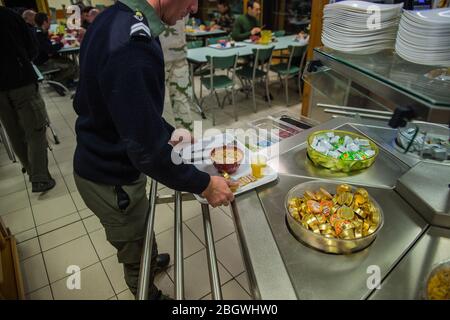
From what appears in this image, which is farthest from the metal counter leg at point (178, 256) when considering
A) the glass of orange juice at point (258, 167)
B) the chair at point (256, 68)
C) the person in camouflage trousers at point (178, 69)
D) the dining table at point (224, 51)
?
the chair at point (256, 68)

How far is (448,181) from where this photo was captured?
101 cm

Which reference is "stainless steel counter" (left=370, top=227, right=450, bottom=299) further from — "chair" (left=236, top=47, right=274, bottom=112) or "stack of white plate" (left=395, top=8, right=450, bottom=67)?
"chair" (left=236, top=47, right=274, bottom=112)

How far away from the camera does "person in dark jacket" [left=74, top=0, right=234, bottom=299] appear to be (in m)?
Result: 0.76

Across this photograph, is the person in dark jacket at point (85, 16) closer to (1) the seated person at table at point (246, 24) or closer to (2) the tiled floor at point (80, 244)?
(1) the seated person at table at point (246, 24)

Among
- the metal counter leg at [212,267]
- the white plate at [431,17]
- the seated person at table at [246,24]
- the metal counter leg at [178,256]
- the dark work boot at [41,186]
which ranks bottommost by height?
the dark work boot at [41,186]

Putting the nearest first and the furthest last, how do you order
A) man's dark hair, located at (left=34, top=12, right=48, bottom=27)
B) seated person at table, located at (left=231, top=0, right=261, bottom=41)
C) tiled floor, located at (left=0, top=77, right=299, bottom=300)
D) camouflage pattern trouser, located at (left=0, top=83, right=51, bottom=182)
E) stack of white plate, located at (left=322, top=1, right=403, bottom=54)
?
stack of white plate, located at (left=322, top=1, right=403, bottom=54) < tiled floor, located at (left=0, top=77, right=299, bottom=300) < camouflage pattern trouser, located at (left=0, top=83, right=51, bottom=182) < man's dark hair, located at (left=34, top=12, right=48, bottom=27) < seated person at table, located at (left=231, top=0, right=261, bottom=41)

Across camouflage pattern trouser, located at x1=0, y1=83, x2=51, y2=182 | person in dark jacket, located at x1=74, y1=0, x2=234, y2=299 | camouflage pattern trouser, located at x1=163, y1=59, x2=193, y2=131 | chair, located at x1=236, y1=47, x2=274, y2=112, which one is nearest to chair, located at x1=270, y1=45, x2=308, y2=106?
chair, located at x1=236, y1=47, x2=274, y2=112

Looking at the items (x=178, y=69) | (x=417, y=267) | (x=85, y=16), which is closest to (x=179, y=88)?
(x=178, y=69)

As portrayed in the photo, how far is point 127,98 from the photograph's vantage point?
30.0 inches

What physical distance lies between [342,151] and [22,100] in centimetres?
257

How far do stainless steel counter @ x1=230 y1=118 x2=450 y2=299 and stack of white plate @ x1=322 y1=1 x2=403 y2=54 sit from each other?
1.69 feet

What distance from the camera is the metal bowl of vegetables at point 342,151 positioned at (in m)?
1.17

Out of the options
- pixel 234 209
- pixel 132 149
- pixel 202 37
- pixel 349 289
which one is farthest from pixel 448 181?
pixel 202 37

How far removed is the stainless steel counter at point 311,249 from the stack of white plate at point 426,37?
0.50 meters
